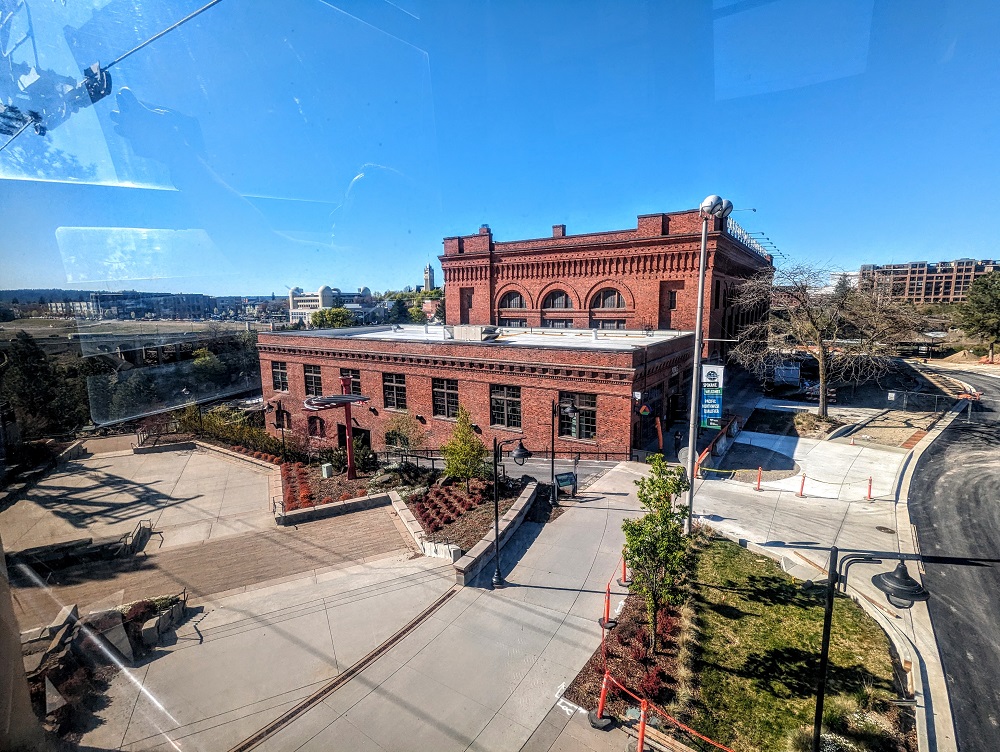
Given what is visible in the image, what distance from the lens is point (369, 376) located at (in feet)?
70.4

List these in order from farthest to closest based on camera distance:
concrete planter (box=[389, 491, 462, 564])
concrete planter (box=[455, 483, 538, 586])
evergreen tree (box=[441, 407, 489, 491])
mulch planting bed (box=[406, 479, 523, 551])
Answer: evergreen tree (box=[441, 407, 489, 491]) < mulch planting bed (box=[406, 479, 523, 551]) < concrete planter (box=[389, 491, 462, 564]) < concrete planter (box=[455, 483, 538, 586])

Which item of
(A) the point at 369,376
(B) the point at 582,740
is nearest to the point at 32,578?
(B) the point at 582,740

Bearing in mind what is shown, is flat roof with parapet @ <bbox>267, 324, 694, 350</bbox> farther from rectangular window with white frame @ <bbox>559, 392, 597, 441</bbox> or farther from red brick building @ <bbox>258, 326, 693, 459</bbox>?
rectangular window with white frame @ <bbox>559, 392, 597, 441</bbox>

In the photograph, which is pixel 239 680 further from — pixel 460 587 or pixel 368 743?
pixel 460 587

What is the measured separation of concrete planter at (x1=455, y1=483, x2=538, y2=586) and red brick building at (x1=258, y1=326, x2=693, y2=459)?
4.86 m

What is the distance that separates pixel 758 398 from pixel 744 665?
22.2 meters

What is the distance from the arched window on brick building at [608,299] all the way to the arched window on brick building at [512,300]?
17.9 ft

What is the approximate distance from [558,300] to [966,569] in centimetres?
2345

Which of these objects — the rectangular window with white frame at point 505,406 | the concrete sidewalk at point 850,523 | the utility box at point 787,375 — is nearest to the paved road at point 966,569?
the concrete sidewalk at point 850,523

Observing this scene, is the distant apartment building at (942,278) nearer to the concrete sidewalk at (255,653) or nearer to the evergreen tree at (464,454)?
the evergreen tree at (464,454)

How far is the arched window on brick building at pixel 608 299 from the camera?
2712cm

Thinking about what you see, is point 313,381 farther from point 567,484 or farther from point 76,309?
point 76,309

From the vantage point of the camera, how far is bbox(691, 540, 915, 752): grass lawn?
17.9ft

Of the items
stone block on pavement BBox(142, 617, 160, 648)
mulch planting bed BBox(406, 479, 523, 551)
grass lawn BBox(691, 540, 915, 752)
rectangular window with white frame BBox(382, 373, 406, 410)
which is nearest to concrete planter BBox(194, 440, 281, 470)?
rectangular window with white frame BBox(382, 373, 406, 410)
